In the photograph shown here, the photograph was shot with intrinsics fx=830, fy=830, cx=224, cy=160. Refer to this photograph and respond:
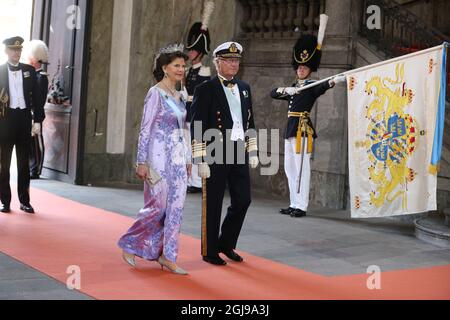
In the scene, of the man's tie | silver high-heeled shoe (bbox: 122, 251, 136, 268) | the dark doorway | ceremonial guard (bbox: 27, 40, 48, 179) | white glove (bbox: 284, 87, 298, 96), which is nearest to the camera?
silver high-heeled shoe (bbox: 122, 251, 136, 268)

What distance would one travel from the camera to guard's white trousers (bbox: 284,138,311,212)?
392 inches

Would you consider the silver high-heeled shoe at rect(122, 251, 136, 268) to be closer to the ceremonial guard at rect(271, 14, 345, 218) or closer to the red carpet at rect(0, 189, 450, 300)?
the red carpet at rect(0, 189, 450, 300)

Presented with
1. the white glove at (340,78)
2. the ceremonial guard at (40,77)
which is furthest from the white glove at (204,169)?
the ceremonial guard at (40,77)

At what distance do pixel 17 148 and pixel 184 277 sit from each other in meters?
3.45

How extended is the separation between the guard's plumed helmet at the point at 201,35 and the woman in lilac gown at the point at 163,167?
494 cm

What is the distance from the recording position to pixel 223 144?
6.88 metres

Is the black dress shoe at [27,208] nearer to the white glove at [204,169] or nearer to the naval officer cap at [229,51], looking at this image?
the white glove at [204,169]

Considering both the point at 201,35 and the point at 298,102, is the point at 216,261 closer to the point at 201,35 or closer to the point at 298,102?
the point at 298,102

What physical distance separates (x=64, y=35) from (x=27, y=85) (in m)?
3.15

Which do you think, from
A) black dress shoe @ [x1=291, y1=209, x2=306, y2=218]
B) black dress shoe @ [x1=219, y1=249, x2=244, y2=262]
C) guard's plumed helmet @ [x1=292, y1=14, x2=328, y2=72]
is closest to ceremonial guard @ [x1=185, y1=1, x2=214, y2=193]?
guard's plumed helmet @ [x1=292, y1=14, x2=328, y2=72]

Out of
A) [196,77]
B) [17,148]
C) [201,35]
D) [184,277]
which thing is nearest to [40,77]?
[196,77]

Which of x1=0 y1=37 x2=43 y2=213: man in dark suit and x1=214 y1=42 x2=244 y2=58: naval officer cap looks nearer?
x1=214 y1=42 x2=244 y2=58: naval officer cap

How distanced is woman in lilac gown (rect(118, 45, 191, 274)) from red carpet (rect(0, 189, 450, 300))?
8.9 inches

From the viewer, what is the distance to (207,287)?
238 inches
